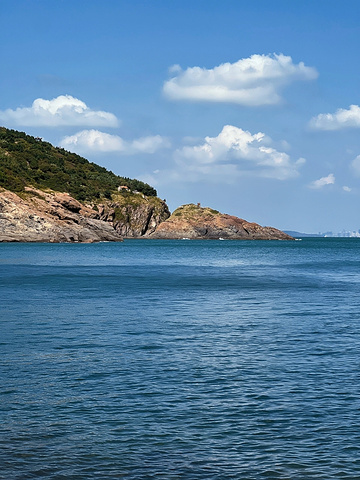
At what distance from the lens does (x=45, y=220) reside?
528 ft

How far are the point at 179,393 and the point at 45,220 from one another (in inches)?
5817

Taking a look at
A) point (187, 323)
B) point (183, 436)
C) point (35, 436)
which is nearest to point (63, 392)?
point (35, 436)

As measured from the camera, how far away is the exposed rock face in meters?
154

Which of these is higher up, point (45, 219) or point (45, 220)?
point (45, 219)

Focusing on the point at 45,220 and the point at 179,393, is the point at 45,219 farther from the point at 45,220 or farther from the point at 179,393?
the point at 179,393

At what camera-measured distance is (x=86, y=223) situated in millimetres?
179250

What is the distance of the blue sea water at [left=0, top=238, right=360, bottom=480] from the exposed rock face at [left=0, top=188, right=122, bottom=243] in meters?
121

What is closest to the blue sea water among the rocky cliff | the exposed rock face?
the rocky cliff

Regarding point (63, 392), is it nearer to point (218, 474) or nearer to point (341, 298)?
point (218, 474)

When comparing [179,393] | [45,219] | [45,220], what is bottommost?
[179,393]

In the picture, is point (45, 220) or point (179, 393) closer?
point (179, 393)

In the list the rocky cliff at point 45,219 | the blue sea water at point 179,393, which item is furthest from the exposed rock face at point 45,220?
the blue sea water at point 179,393

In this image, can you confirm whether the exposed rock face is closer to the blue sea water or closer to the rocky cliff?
the rocky cliff

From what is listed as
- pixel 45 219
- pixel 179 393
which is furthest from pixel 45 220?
pixel 179 393
